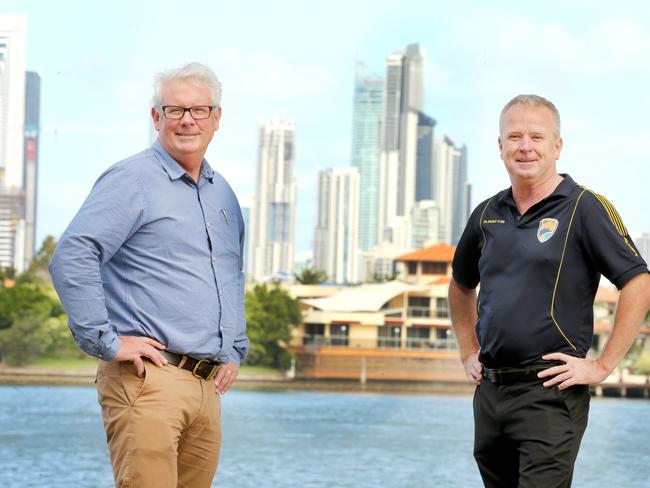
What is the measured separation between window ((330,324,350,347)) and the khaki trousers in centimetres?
4572

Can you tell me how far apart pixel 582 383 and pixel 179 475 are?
0.64 m

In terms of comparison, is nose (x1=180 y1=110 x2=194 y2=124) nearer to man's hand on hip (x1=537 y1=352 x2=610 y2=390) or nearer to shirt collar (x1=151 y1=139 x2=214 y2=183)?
shirt collar (x1=151 y1=139 x2=214 y2=183)

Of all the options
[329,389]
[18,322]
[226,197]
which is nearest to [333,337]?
[329,389]

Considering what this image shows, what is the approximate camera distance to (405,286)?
50.4m

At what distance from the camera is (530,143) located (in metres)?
2.08

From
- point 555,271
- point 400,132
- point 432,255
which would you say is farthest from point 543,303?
point 400,132

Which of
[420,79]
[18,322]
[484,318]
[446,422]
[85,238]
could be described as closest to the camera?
[85,238]

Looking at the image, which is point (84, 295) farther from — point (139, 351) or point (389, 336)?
point (389, 336)

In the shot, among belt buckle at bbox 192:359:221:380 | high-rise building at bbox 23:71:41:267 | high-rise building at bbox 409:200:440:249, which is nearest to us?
belt buckle at bbox 192:359:221:380

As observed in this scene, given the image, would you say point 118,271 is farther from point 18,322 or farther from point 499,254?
point 18,322

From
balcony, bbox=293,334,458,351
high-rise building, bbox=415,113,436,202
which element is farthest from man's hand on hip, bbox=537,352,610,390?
high-rise building, bbox=415,113,436,202

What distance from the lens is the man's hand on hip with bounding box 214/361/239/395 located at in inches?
83.8

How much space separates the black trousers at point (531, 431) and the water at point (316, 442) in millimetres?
12968

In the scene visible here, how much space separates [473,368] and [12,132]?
98257 mm
